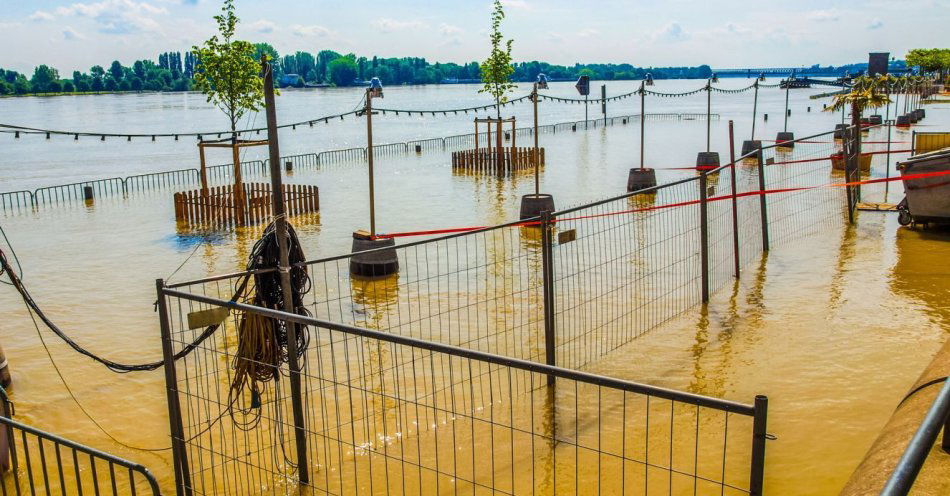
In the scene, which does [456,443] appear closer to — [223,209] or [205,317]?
[205,317]

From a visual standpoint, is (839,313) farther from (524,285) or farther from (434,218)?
(434,218)

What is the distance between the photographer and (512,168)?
31078 millimetres

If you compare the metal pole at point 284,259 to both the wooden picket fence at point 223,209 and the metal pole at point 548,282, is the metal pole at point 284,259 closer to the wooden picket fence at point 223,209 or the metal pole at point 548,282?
the metal pole at point 548,282

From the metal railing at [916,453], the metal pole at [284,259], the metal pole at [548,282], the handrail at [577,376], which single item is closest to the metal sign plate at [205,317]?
the metal pole at [284,259]

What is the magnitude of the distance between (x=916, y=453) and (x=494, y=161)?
30.1 m

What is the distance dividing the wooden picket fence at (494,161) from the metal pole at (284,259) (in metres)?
24.4

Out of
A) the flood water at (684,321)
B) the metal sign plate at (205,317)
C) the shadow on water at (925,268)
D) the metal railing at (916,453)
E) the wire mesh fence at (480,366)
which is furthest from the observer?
the shadow on water at (925,268)

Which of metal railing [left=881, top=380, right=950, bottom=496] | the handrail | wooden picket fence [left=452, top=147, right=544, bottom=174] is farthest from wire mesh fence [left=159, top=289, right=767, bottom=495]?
wooden picket fence [left=452, top=147, right=544, bottom=174]

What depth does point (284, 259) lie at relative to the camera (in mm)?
6309

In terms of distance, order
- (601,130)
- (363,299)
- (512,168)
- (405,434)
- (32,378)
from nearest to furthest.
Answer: (405,434)
(32,378)
(363,299)
(512,168)
(601,130)

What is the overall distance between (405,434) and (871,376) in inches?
185

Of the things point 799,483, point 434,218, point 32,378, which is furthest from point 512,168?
point 799,483

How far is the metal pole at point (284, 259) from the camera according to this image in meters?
6.00

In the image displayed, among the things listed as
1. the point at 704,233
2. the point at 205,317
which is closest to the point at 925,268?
the point at 704,233
